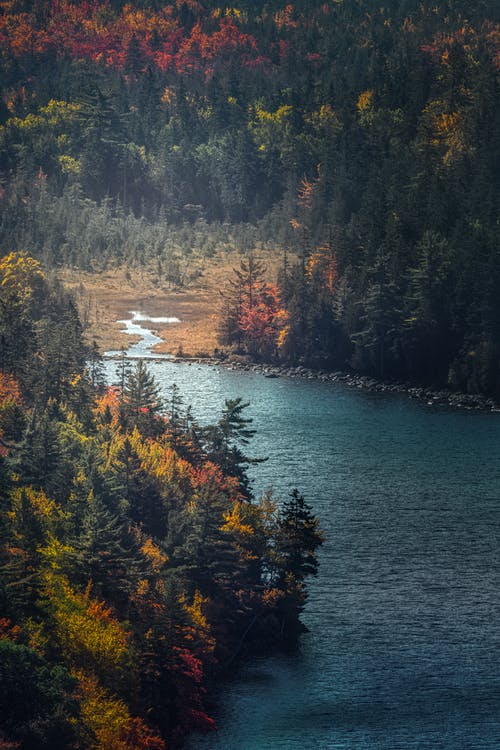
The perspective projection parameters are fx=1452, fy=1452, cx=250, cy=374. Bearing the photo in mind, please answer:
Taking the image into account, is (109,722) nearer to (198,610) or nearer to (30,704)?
(30,704)

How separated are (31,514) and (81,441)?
89.0ft

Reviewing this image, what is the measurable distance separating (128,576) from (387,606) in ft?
73.2

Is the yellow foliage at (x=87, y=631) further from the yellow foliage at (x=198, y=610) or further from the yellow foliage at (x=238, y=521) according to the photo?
the yellow foliage at (x=238, y=521)

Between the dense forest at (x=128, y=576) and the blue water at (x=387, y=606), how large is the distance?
3958 millimetres

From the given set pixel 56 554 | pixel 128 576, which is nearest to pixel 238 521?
pixel 128 576

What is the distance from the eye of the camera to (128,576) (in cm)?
10931

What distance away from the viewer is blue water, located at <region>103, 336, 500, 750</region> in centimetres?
9969

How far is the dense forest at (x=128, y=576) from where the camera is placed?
9350 cm

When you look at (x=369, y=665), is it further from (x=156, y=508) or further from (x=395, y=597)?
(x=156, y=508)

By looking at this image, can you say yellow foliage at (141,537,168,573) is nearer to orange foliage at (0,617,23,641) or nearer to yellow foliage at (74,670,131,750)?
orange foliage at (0,617,23,641)

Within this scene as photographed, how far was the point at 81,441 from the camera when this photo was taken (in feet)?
456

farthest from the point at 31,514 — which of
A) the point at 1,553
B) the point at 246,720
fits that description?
the point at 246,720

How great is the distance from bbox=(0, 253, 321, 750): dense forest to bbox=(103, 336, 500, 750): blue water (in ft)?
13.0

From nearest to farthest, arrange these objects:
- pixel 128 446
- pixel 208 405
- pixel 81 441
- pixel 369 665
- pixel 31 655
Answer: pixel 31 655
pixel 369 665
pixel 128 446
pixel 81 441
pixel 208 405
